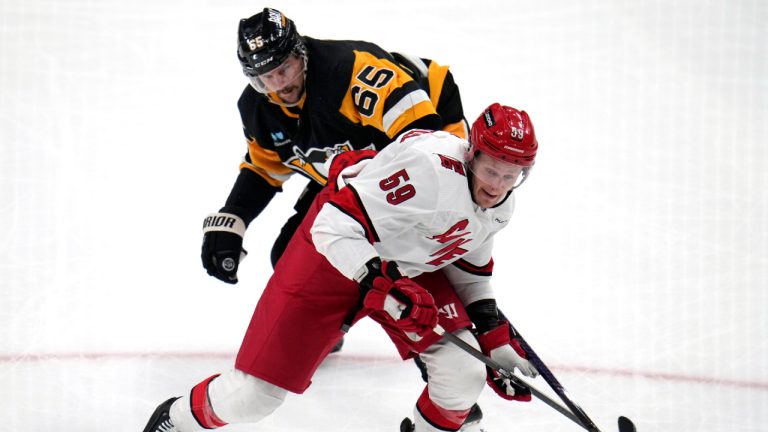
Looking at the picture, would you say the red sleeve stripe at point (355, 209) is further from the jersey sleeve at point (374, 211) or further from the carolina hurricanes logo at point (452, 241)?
the carolina hurricanes logo at point (452, 241)

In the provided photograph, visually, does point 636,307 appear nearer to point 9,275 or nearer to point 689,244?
point 689,244

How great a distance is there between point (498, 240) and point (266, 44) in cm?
190

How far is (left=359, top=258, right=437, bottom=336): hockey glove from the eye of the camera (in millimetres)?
2330

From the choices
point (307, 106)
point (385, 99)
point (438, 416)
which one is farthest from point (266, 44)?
point (438, 416)

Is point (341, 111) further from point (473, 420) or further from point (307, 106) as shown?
point (473, 420)

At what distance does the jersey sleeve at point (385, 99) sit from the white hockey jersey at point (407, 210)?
0.96ft

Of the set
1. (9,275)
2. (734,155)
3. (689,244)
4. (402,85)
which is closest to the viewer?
(402,85)

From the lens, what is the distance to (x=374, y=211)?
7.98ft

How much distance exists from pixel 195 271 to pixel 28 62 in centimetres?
199

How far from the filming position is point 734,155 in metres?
5.03

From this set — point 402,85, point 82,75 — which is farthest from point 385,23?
point 402,85

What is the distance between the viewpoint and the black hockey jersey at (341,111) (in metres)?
2.93

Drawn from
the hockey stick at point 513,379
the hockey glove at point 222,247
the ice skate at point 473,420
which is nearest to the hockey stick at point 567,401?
the hockey stick at point 513,379

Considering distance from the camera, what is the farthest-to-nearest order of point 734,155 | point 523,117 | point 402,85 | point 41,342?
point 734,155
point 41,342
point 402,85
point 523,117
